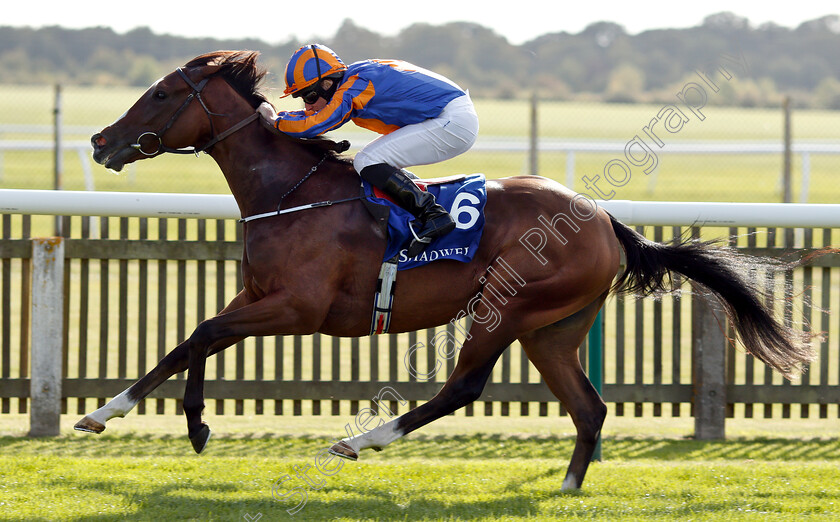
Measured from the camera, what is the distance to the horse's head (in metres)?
4.43

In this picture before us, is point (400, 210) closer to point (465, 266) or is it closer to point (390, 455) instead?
point (465, 266)

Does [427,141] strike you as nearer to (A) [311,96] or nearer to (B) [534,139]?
(A) [311,96]

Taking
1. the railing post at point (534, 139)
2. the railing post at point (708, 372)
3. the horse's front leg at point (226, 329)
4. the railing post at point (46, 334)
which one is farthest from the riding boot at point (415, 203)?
the railing post at point (534, 139)

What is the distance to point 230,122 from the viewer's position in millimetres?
4496

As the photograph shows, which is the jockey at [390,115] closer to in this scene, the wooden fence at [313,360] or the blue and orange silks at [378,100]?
the blue and orange silks at [378,100]

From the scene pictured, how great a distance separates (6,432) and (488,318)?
3.13 m

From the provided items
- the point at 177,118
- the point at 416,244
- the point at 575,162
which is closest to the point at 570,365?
the point at 416,244

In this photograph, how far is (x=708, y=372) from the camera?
5.77 m

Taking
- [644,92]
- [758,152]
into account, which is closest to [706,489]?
[758,152]

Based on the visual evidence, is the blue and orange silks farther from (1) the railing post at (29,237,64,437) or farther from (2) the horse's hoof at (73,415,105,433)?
(1) the railing post at (29,237,64,437)

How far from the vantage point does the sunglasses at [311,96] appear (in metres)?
4.41

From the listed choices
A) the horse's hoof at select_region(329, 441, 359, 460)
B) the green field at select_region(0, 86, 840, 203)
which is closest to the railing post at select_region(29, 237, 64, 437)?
the green field at select_region(0, 86, 840, 203)

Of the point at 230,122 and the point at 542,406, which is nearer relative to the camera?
the point at 230,122

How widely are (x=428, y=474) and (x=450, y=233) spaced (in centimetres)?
126
